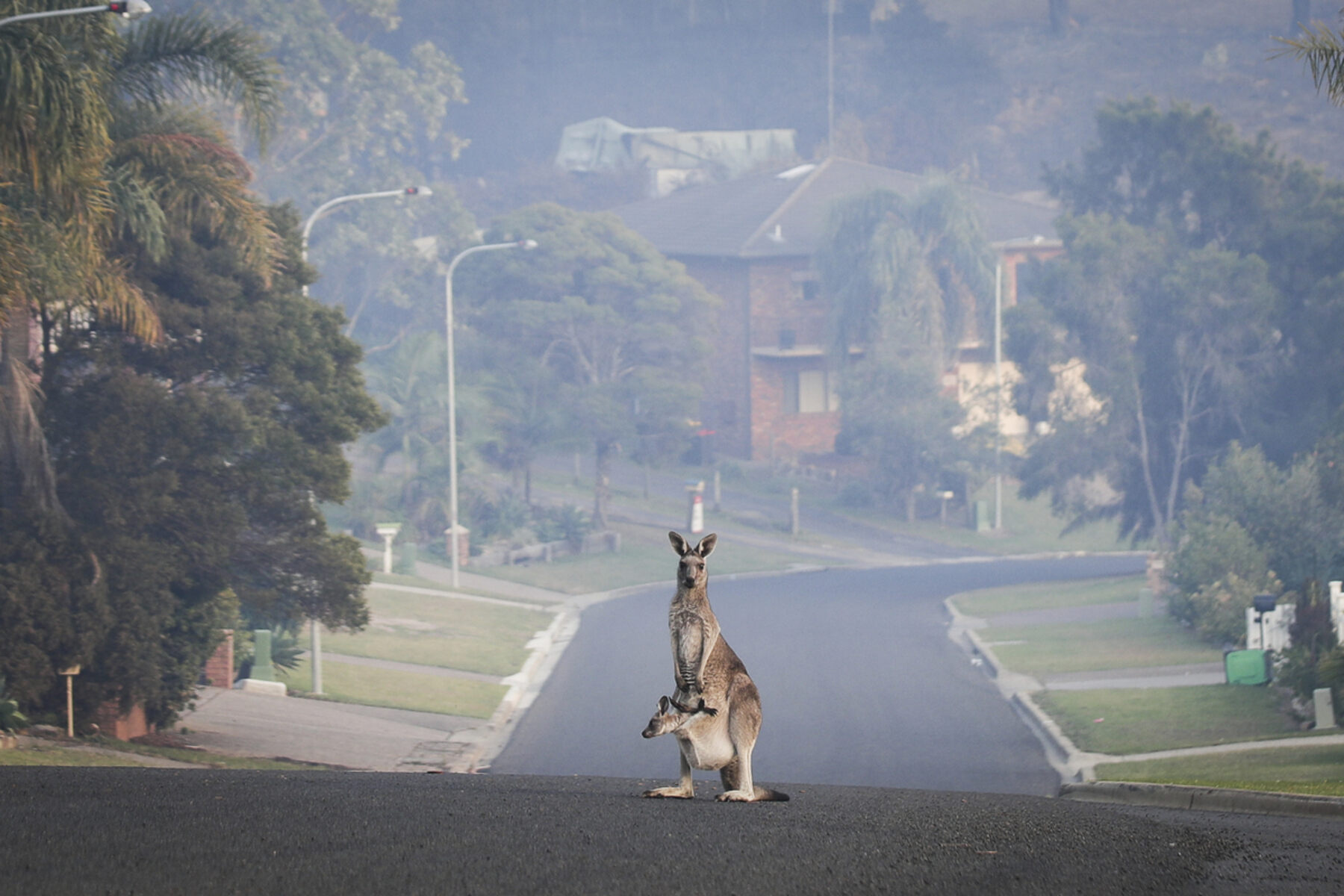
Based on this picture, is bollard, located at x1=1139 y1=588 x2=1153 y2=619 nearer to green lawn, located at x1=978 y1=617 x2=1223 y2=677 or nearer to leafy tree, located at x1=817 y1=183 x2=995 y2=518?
green lawn, located at x1=978 y1=617 x2=1223 y2=677

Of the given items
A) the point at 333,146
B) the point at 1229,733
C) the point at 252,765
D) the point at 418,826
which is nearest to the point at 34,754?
the point at 252,765

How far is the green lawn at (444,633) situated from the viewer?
29.8 metres

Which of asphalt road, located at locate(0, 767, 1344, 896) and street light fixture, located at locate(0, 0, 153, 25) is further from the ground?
street light fixture, located at locate(0, 0, 153, 25)

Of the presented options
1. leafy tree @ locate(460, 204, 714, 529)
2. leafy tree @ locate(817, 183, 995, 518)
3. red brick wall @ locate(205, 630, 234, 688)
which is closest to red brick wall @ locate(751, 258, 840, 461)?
leafy tree @ locate(817, 183, 995, 518)

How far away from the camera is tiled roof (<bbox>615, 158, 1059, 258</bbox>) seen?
70688 mm

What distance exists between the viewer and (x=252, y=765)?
711 inches

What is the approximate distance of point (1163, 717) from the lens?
23047mm

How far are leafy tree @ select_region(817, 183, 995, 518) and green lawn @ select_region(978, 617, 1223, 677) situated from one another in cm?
2447

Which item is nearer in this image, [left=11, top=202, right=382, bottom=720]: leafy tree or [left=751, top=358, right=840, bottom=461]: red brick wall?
[left=11, top=202, right=382, bottom=720]: leafy tree

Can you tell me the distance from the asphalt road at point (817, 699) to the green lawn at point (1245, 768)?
119 cm

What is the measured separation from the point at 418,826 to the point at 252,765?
10.9 m

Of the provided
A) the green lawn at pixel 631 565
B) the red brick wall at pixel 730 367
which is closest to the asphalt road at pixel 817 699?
the green lawn at pixel 631 565

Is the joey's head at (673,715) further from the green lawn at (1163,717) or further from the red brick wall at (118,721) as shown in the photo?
the green lawn at (1163,717)

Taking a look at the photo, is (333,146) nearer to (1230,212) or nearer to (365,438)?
(365,438)
